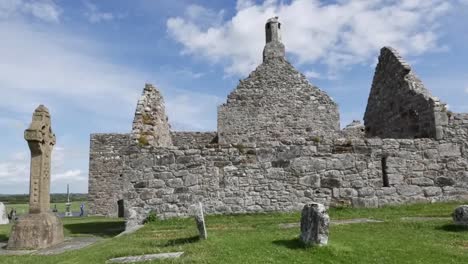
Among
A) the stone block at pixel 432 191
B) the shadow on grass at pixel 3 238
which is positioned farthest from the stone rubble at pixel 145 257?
the stone block at pixel 432 191

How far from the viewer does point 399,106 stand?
16344mm

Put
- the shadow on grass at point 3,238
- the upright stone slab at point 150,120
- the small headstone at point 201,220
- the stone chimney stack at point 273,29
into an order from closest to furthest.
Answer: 1. the small headstone at point 201,220
2. the shadow on grass at point 3,238
3. the upright stone slab at point 150,120
4. the stone chimney stack at point 273,29

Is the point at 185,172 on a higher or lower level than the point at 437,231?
higher

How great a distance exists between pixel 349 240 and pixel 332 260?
1.40m

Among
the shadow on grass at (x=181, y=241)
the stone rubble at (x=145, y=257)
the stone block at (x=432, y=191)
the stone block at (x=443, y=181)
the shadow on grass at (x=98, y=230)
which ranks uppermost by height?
the stone block at (x=443, y=181)

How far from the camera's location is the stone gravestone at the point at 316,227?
292 inches

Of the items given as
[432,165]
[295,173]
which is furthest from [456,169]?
Result: [295,173]

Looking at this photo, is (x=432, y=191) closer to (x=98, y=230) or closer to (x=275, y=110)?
(x=275, y=110)

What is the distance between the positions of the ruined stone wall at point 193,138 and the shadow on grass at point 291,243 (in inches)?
585

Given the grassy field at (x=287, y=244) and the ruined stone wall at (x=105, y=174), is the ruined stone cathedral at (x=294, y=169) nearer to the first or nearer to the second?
the grassy field at (x=287, y=244)

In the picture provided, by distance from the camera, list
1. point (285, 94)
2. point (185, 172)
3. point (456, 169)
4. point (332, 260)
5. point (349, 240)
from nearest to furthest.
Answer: point (332, 260), point (349, 240), point (185, 172), point (456, 169), point (285, 94)

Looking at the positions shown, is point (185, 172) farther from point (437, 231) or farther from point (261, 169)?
point (437, 231)

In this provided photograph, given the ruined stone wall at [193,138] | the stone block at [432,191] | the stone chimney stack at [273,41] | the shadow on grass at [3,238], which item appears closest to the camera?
the shadow on grass at [3,238]

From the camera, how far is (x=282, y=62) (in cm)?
2292
